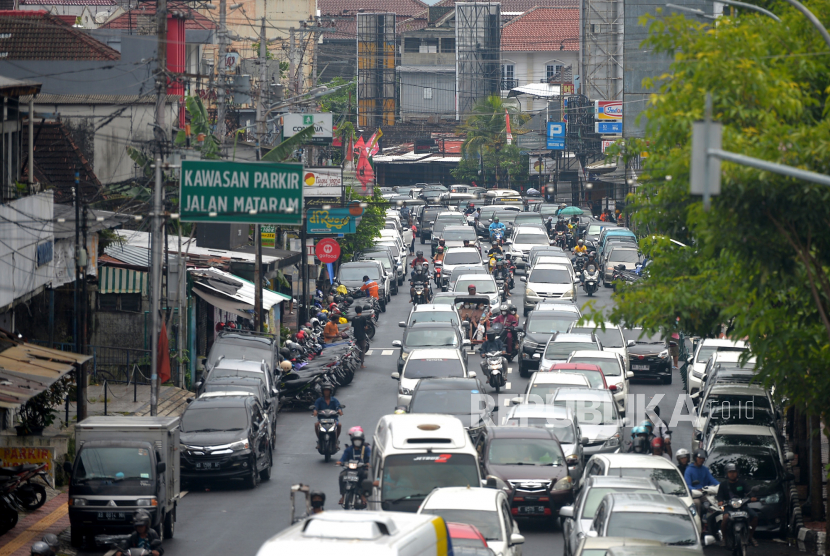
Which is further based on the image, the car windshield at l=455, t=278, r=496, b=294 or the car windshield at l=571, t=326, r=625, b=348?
the car windshield at l=455, t=278, r=496, b=294

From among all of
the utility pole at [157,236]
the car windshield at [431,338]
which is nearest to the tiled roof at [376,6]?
the car windshield at [431,338]

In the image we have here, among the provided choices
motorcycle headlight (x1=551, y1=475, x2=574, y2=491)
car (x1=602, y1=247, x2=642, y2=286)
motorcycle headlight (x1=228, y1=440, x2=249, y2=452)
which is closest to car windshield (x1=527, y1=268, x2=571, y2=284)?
car (x1=602, y1=247, x2=642, y2=286)

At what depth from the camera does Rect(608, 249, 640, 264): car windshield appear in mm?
50981

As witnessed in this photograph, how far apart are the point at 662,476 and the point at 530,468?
91.1 inches

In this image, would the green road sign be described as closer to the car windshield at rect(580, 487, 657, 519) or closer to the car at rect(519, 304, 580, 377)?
the car windshield at rect(580, 487, 657, 519)

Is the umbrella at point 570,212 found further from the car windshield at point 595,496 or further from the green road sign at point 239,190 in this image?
the car windshield at point 595,496

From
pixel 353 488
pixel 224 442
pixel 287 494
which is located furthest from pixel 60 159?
pixel 353 488

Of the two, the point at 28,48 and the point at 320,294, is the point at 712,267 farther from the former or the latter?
the point at 28,48

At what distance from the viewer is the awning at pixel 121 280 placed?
32.0 m

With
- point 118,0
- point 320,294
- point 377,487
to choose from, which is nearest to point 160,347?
point 377,487

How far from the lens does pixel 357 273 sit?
153 ft

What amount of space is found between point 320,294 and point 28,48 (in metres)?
13.9

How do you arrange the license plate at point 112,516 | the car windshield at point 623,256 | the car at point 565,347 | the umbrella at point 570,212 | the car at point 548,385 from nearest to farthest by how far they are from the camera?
the license plate at point 112,516 → the car at point 548,385 → the car at point 565,347 → the car windshield at point 623,256 → the umbrella at point 570,212

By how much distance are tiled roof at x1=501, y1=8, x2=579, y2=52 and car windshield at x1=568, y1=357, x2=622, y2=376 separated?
102275 millimetres
